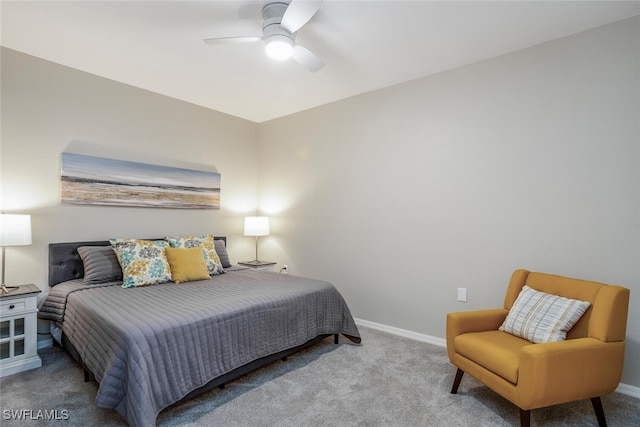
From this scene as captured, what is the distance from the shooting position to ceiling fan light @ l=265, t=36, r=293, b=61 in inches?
87.4

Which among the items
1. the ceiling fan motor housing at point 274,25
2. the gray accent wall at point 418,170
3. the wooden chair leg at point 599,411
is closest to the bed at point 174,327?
the gray accent wall at point 418,170

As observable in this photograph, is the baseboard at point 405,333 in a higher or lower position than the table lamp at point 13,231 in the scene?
lower

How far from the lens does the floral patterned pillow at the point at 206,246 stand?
3.44m

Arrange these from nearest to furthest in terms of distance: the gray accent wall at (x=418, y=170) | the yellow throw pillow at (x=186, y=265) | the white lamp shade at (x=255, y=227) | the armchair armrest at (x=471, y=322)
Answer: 1. the armchair armrest at (x=471, y=322)
2. the gray accent wall at (x=418, y=170)
3. the yellow throw pillow at (x=186, y=265)
4. the white lamp shade at (x=255, y=227)

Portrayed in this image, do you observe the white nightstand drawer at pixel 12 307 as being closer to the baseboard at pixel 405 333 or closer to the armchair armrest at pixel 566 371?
the baseboard at pixel 405 333

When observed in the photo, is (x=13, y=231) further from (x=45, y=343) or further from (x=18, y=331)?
(x=45, y=343)

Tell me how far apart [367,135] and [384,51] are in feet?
3.38

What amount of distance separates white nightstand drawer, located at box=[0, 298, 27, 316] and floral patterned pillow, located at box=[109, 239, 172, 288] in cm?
65

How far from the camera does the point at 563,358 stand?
174 centimetres

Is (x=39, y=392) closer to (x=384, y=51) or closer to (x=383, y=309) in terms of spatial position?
(x=383, y=309)

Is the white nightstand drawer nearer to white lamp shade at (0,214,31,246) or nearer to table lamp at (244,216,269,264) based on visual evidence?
white lamp shade at (0,214,31,246)

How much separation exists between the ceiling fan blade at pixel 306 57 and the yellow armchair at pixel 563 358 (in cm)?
219

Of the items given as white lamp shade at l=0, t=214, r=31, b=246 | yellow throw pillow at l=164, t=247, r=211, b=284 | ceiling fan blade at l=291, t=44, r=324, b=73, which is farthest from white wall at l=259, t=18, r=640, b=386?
white lamp shade at l=0, t=214, r=31, b=246

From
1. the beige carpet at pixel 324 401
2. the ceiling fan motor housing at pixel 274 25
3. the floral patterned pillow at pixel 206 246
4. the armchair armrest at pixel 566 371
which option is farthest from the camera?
the floral patterned pillow at pixel 206 246
